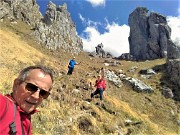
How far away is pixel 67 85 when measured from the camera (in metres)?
24.1

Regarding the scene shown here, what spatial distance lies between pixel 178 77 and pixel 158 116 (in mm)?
20043

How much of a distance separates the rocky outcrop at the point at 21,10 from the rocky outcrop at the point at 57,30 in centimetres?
289

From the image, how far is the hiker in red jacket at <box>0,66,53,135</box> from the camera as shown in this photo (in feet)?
8.77

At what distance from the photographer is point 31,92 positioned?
9.99 ft

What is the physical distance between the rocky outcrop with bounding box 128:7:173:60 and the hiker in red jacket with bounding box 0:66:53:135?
95.3 metres

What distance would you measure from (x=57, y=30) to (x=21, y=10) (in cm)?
1234

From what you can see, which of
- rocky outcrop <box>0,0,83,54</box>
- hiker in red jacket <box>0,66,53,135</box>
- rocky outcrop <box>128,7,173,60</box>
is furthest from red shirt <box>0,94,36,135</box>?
rocky outcrop <box>128,7,173,60</box>

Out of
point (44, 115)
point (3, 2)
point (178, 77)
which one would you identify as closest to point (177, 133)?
point (44, 115)

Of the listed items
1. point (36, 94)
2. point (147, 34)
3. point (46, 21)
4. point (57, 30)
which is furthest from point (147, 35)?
point (36, 94)

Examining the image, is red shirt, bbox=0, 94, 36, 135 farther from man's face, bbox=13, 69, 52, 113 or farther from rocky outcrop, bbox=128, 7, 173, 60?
rocky outcrop, bbox=128, 7, 173, 60

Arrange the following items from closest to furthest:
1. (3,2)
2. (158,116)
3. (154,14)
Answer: (158,116) → (3,2) → (154,14)

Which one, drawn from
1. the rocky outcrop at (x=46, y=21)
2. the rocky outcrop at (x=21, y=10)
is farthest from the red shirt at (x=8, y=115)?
the rocky outcrop at (x=21, y=10)

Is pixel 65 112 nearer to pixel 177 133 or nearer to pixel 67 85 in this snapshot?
pixel 67 85

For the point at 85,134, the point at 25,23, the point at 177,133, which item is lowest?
the point at 177,133
